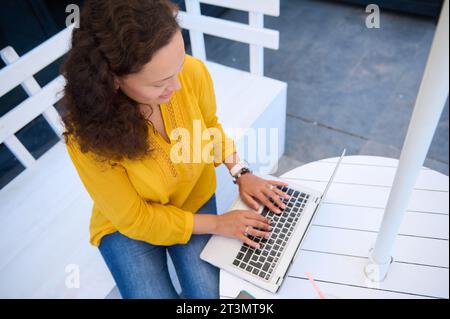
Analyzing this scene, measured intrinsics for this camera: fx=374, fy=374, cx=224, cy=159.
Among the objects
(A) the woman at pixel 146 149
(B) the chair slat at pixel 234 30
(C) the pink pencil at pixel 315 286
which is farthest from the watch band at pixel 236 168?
(B) the chair slat at pixel 234 30

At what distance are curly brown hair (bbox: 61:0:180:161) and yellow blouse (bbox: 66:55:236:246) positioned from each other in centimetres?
5

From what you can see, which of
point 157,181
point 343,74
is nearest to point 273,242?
point 157,181

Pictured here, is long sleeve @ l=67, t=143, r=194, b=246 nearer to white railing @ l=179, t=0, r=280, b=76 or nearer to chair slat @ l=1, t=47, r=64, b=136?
chair slat @ l=1, t=47, r=64, b=136

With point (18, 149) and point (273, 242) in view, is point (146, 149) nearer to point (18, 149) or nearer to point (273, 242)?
point (273, 242)

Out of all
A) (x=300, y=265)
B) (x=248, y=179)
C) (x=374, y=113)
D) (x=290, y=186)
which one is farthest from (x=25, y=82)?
(x=374, y=113)

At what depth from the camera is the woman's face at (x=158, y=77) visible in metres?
0.78

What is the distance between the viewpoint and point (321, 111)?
223 centimetres

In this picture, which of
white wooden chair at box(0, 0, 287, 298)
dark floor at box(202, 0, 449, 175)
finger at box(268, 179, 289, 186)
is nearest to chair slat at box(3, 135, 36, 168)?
white wooden chair at box(0, 0, 287, 298)

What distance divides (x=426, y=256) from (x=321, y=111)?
1.42m

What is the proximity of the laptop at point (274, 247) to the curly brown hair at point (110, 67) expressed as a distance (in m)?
0.33

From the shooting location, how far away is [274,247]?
933 mm

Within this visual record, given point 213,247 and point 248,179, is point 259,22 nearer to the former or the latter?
point 248,179

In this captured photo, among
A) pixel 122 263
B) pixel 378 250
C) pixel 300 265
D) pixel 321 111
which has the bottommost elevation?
pixel 321 111

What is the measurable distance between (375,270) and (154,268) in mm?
630
